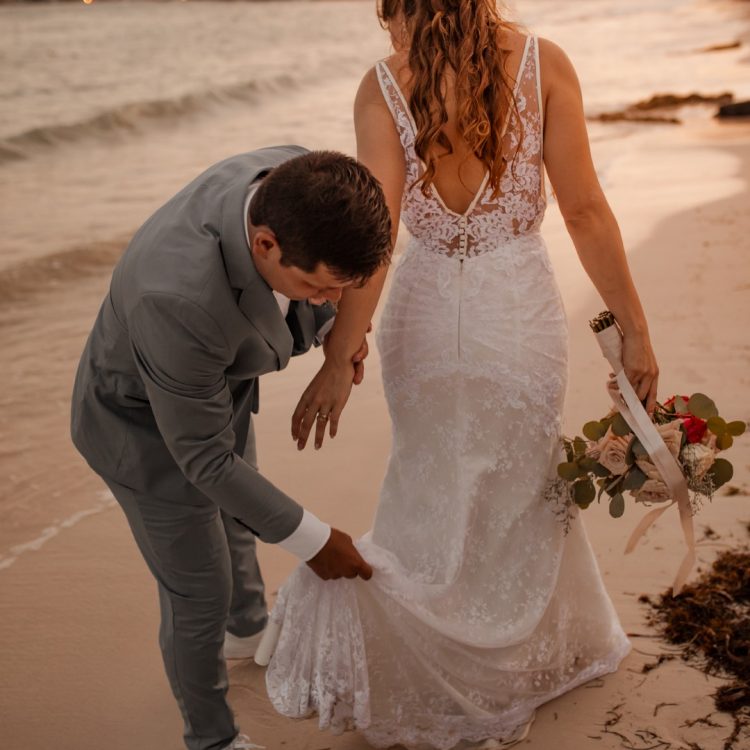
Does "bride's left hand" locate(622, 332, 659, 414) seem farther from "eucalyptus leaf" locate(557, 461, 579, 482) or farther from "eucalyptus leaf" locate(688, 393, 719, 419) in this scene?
"eucalyptus leaf" locate(557, 461, 579, 482)

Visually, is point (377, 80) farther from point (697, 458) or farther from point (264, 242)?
point (697, 458)

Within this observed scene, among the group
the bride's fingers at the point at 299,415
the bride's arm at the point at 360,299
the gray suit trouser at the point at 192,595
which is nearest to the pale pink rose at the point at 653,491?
the bride's arm at the point at 360,299

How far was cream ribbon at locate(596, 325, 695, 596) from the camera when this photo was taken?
304 centimetres

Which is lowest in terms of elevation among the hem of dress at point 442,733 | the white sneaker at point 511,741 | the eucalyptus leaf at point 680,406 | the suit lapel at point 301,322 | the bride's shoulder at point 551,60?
the white sneaker at point 511,741

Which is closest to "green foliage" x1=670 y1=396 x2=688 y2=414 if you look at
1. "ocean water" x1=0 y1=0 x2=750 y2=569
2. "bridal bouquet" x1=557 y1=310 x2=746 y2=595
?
"bridal bouquet" x1=557 y1=310 x2=746 y2=595

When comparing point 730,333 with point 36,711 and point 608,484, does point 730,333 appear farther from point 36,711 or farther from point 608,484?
point 36,711

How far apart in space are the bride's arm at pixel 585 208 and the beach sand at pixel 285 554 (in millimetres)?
1039

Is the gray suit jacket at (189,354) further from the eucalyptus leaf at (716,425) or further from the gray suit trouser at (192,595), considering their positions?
the eucalyptus leaf at (716,425)

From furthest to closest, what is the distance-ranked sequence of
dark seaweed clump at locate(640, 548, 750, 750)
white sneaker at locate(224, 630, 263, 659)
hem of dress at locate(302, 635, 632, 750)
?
white sneaker at locate(224, 630, 263, 659), dark seaweed clump at locate(640, 548, 750, 750), hem of dress at locate(302, 635, 632, 750)

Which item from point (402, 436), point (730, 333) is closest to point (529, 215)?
point (402, 436)

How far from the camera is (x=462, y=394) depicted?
322cm

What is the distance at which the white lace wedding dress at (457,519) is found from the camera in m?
3.14

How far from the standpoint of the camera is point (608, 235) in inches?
121

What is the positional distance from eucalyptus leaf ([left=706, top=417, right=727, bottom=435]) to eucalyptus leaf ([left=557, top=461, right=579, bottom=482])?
397mm
